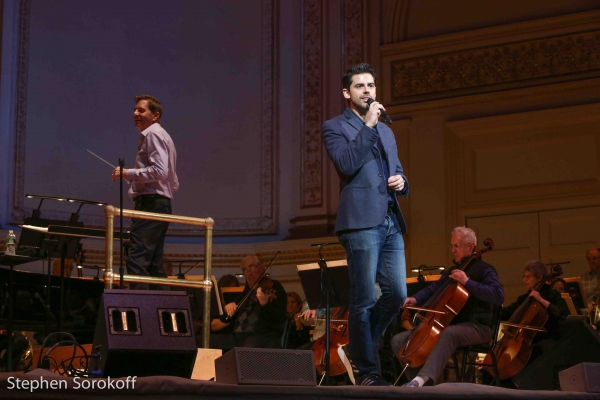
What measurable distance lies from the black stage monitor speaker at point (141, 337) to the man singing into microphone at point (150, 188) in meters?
1.15

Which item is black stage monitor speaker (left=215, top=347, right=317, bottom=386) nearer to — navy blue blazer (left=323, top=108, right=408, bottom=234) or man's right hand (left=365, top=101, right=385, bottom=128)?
navy blue blazer (left=323, top=108, right=408, bottom=234)

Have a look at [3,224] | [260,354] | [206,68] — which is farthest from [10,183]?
[260,354]

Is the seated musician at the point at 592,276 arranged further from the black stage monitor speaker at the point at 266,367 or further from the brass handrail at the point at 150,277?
the black stage monitor speaker at the point at 266,367

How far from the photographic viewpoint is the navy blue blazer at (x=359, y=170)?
Answer: 3.97m

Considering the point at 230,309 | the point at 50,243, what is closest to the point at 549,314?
the point at 230,309

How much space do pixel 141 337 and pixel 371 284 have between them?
1004 millimetres

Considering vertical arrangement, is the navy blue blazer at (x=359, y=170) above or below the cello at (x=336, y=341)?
above

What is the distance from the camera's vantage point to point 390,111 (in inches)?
365

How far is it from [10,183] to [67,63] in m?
1.45

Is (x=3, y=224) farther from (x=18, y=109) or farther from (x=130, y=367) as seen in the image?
(x=130, y=367)

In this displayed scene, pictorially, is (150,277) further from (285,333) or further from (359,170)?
(285,333)

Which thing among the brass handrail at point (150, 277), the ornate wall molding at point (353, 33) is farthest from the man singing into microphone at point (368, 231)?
the ornate wall molding at point (353, 33)

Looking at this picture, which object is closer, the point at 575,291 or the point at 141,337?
the point at 141,337

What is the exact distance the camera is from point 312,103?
961cm
